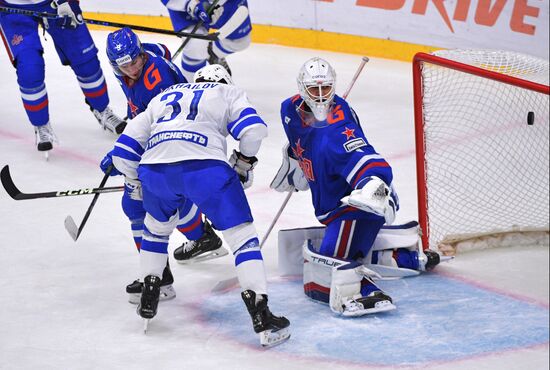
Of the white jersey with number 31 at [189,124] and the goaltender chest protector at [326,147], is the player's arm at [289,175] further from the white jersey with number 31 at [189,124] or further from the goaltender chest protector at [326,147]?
the white jersey with number 31 at [189,124]

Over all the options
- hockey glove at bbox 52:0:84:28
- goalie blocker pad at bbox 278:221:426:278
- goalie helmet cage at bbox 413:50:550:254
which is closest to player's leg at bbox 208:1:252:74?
hockey glove at bbox 52:0:84:28

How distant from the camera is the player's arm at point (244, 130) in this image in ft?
11.5

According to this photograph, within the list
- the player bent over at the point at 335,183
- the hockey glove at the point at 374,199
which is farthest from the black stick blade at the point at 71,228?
the hockey glove at the point at 374,199

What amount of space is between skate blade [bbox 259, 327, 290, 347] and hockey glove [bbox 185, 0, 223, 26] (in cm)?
294

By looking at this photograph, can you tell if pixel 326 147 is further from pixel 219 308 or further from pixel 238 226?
pixel 219 308

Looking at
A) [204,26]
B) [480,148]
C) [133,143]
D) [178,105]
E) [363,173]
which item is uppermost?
[178,105]

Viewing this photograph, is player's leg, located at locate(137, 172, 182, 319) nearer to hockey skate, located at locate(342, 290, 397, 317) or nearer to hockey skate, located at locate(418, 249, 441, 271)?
hockey skate, located at locate(342, 290, 397, 317)

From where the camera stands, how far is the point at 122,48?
402 cm

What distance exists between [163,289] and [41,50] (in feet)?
6.72

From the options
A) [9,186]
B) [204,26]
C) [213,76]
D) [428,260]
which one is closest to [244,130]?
[213,76]

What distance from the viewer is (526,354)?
332 cm

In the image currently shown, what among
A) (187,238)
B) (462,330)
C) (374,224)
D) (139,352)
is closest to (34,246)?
(187,238)

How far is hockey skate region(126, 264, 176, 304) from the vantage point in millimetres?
3852

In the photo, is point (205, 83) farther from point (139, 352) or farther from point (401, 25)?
point (401, 25)
